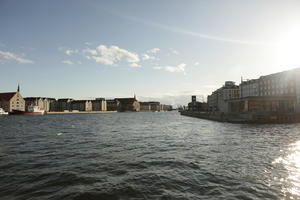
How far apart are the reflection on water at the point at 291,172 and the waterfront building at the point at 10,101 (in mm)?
180948

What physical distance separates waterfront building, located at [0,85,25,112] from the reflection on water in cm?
18095

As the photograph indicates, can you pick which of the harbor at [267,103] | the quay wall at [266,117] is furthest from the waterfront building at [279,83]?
the quay wall at [266,117]

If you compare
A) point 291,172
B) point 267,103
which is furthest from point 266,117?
point 291,172

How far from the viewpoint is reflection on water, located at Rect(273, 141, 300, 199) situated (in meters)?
9.30

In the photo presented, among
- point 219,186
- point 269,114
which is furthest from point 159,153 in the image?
point 269,114

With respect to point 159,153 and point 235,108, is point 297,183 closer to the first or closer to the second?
point 159,153

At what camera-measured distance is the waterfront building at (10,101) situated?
490 feet

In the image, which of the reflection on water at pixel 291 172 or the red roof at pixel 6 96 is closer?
the reflection on water at pixel 291 172

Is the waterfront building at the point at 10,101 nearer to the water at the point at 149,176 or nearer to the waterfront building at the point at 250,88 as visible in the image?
the water at the point at 149,176

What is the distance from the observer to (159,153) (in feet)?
59.2

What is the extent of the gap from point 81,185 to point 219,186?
24.5ft

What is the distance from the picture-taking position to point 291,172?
12.3m

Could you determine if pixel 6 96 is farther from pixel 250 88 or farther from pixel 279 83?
pixel 279 83

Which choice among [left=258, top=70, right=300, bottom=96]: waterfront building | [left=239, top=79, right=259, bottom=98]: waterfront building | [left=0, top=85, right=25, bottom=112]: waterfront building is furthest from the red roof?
[left=258, top=70, right=300, bottom=96]: waterfront building
